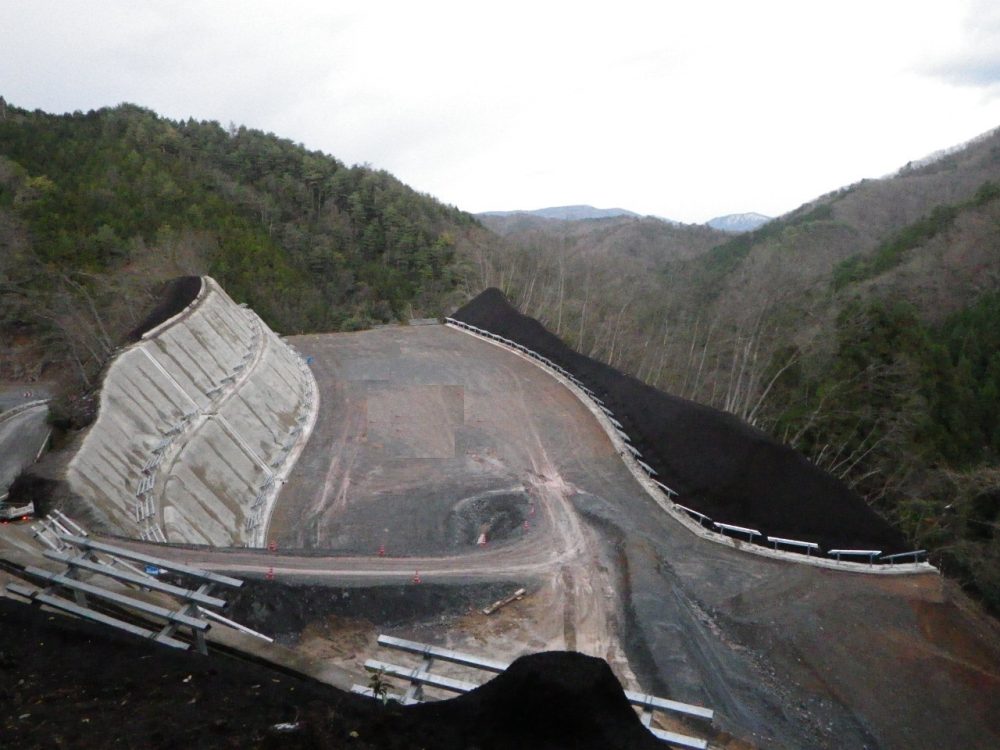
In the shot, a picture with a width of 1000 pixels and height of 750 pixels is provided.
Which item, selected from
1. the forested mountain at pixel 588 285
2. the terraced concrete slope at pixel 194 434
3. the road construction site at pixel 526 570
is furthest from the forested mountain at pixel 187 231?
the road construction site at pixel 526 570

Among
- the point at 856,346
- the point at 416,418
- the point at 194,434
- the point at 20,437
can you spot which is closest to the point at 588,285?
the point at 856,346

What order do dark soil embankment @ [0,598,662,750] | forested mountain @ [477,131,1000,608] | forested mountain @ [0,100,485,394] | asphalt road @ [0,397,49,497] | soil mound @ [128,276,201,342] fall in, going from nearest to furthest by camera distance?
dark soil embankment @ [0,598,662,750] < asphalt road @ [0,397,49,497] < forested mountain @ [477,131,1000,608] < soil mound @ [128,276,201,342] < forested mountain @ [0,100,485,394]

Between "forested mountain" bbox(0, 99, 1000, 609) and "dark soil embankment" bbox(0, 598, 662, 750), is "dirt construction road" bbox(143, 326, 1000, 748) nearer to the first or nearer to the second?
"forested mountain" bbox(0, 99, 1000, 609)

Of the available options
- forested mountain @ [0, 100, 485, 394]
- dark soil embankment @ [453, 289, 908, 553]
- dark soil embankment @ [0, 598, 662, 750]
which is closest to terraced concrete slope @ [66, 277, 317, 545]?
forested mountain @ [0, 100, 485, 394]

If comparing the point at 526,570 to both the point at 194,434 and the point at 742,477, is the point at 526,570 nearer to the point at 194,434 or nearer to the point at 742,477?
the point at 742,477

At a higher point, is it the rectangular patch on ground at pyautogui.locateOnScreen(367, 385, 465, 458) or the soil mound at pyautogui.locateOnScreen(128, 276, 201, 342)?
the soil mound at pyautogui.locateOnScreen(128, 276, 201, 342)

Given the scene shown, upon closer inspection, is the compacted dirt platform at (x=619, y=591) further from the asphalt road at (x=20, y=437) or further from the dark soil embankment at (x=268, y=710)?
the asphalt road at (x=20, y=437)
